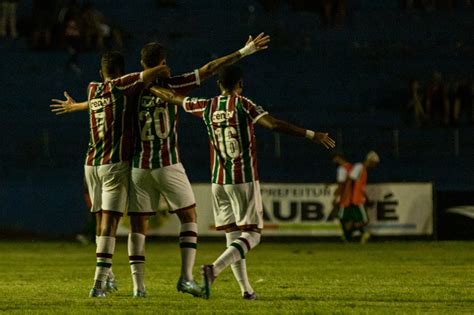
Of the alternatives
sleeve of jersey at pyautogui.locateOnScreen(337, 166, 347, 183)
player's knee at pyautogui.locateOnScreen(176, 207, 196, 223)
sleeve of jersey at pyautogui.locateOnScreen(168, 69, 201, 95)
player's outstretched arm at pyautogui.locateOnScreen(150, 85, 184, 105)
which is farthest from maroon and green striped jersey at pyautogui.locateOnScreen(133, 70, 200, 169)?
sleeve of jersey at pyautogui.locateOnScreen(337, 166, 347, 183)

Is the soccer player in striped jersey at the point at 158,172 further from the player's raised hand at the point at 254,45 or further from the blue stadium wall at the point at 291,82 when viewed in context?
the blue stadium wall at the point at 291,82

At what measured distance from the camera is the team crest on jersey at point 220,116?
11.2m

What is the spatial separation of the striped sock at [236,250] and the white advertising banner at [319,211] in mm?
11804

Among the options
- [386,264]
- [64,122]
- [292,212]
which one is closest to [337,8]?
[64,122]

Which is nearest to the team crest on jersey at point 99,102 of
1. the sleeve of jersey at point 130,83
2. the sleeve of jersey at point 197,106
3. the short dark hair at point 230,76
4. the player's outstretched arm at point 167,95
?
the sleeve of jersey at point 130,83

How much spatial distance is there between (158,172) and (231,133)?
2.62ft

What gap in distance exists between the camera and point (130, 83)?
37.1 ft

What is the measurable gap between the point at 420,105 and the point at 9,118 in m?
10.1

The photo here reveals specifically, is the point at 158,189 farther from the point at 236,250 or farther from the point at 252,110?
the point at 252,110

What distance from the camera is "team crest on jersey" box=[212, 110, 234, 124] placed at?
36.8 feet

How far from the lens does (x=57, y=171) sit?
90.1 ft

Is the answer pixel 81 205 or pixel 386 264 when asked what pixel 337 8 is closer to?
pixel 81 205

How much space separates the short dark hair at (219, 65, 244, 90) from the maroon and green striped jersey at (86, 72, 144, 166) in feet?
2.87

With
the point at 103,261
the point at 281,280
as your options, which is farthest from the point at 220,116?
the point at 281,280
